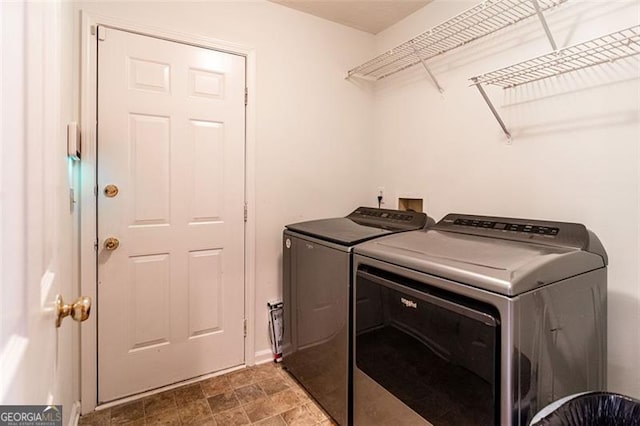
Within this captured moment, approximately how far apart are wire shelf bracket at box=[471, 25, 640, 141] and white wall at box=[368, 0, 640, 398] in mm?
47

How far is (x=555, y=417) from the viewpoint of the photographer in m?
0.99

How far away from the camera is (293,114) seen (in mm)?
2350

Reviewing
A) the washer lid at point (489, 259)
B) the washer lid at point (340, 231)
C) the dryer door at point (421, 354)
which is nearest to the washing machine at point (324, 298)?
the washer lid at point (340, 231)

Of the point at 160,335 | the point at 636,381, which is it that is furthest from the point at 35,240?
the point at 636,381

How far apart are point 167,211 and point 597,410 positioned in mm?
2129

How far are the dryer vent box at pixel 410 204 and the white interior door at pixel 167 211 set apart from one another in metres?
1.18

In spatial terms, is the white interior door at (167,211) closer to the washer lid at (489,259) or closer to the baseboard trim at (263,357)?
the baseboard trim at (263,357)

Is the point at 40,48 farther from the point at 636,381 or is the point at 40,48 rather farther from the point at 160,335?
the point at 636,381

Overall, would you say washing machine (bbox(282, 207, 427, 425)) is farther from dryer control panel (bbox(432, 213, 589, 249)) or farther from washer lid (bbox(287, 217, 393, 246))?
dryer control panel (bbox(432, 213, 589, 249))

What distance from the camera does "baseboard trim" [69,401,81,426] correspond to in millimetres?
1597

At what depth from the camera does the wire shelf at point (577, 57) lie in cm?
128

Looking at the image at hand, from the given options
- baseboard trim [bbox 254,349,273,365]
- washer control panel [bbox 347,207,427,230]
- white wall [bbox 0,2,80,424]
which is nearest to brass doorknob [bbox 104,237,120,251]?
baseboard trim [bbox 254,349,273,365]

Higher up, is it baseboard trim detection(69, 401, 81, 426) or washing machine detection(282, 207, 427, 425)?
washing machine detection(282, 207, 427, 425)

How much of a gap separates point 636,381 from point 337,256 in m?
1.33
